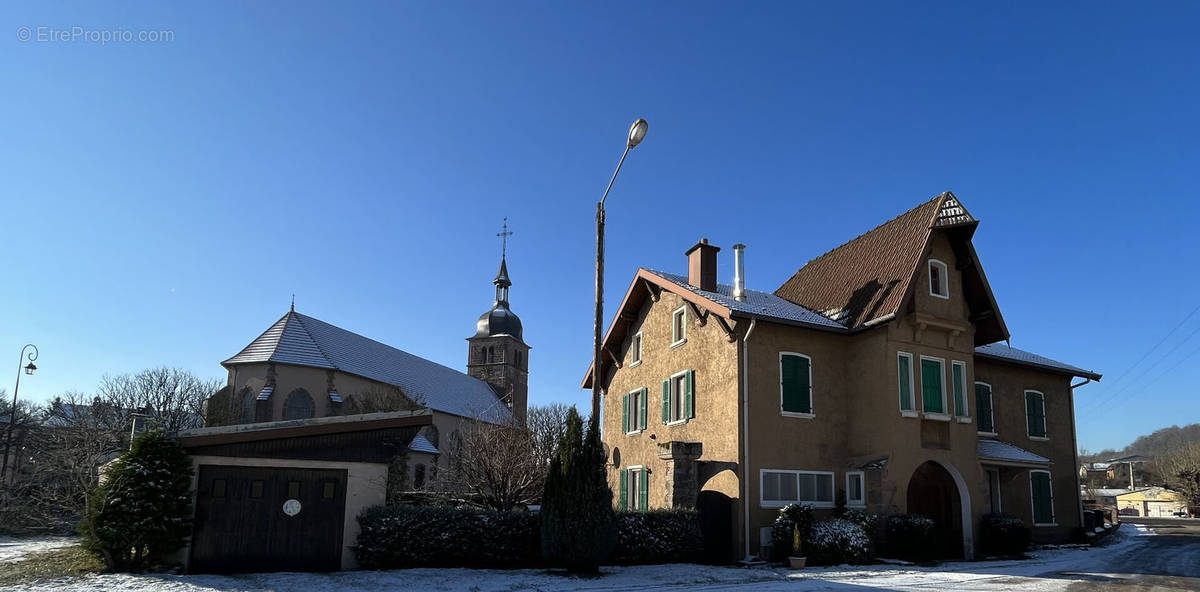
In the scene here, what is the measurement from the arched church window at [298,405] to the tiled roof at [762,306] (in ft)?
96.9

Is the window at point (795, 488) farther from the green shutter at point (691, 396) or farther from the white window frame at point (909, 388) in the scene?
the green shutter at point (691, 396)

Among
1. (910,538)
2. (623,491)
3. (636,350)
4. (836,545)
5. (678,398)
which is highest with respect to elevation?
(636,350)

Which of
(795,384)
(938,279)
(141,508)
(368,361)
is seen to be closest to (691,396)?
(795,384)

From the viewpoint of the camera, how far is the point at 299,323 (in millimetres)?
48344

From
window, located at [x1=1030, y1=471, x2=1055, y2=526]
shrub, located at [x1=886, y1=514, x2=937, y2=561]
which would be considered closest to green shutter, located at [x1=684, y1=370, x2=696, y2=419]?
shrub, located at [x1=886, y1=514, x2=937, y2=561]

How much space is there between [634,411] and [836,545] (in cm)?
900

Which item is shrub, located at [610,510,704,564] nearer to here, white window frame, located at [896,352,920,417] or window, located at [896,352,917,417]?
white window frame, located at [896,352,920,417]

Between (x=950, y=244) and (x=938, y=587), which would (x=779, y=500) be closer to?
(x=938, y=587)

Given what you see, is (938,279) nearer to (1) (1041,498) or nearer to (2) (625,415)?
(1) (1041,498)

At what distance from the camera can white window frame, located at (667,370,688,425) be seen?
21766 millimetres

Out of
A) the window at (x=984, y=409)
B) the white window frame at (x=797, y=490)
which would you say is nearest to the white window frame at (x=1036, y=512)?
the window at (x=984, y=409)

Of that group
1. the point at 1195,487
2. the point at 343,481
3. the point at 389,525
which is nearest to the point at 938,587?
the point at 389,525

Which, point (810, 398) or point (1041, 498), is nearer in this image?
point (810, 398)

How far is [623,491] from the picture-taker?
81.0 ft
